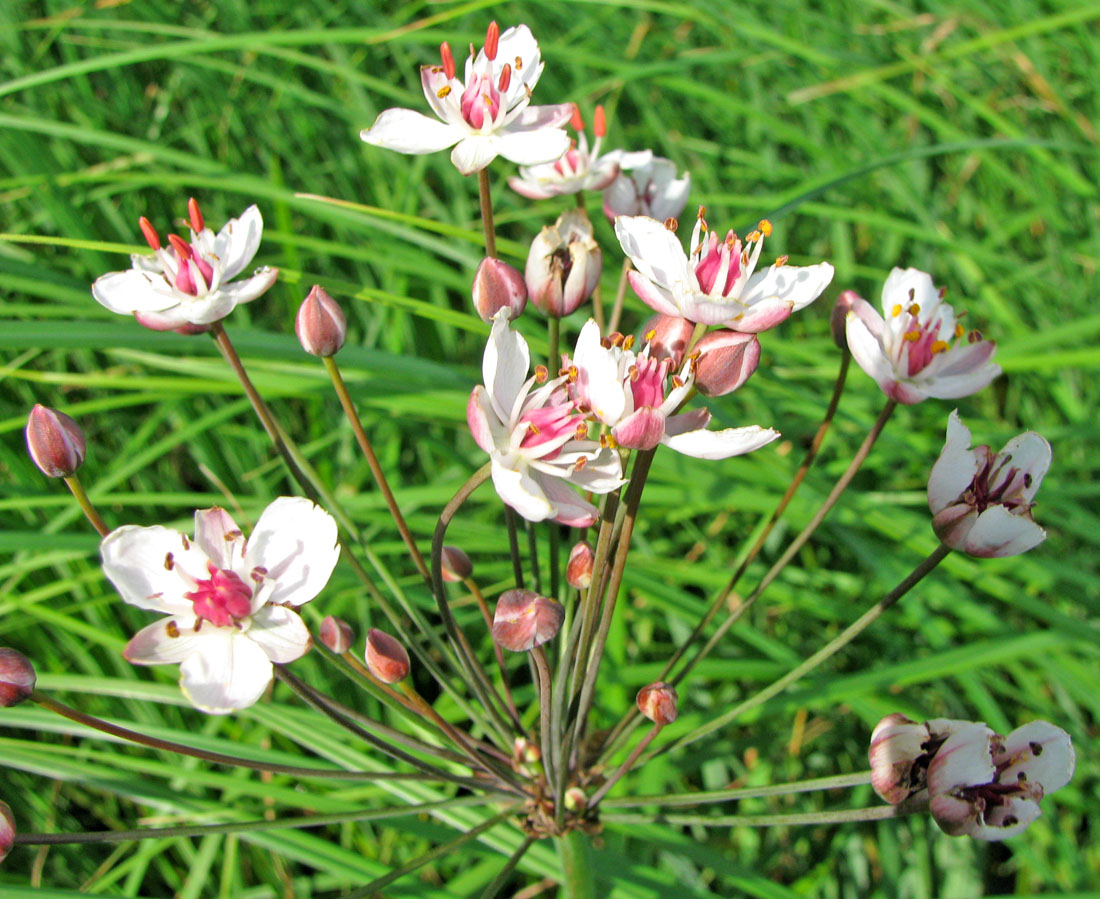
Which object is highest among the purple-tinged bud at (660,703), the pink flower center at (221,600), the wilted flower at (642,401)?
the wilted flower at (642,401)

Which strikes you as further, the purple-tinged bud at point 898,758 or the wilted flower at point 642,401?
the purple-tinged bud at point 898,758

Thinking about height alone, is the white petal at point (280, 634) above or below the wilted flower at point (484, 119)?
below

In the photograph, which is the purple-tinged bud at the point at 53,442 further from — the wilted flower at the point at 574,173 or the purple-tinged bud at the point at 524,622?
the wilted flower at the point at 574,173

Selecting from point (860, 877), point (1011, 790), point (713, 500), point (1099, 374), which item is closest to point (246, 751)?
point (713, 500)

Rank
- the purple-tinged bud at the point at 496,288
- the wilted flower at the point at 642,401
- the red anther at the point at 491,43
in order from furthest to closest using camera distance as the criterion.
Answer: the red anther at the point at 491,43 → the purple-tinged bud at the point at 496,288 → the wilted flower at the point at 642,401

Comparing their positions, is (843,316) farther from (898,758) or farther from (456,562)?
(456,562)

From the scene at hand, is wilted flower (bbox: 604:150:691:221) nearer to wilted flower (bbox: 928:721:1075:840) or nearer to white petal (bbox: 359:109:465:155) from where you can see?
white petal (bbox: 359:109:465:155)

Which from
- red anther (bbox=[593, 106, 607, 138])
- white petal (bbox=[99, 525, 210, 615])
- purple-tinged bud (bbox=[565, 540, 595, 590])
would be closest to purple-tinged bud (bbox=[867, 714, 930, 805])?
purple-tinged bud (bbox=[565, 540, 595, 590])

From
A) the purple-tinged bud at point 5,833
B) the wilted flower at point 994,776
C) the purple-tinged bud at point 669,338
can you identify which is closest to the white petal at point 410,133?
the purple-tinged bud at point 669,338
